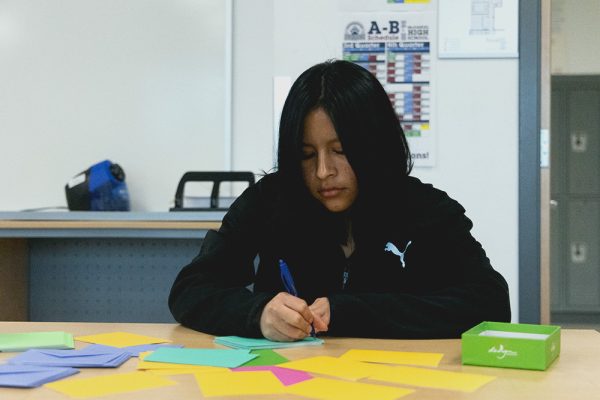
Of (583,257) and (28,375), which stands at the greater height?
(28,375)

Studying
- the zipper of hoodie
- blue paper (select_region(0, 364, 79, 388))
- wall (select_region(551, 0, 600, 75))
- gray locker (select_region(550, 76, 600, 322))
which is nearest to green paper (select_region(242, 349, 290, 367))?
blue paper (select_region(0, 364, 79, 388))

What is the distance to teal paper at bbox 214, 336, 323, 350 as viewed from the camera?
3.66 ft

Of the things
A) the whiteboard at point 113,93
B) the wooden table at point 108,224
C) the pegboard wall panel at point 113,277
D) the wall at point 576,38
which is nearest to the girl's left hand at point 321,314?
the wooden table at point 108,224

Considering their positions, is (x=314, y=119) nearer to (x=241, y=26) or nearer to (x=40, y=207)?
(x=241, y=26)

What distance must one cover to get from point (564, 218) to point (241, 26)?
3611 millimetres

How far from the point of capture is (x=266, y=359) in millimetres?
1018

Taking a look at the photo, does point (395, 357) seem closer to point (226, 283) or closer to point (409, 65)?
point (226, 283)

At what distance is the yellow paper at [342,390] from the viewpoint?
82cm

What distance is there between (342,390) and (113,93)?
2630mm

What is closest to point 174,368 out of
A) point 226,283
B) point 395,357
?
point 395,357

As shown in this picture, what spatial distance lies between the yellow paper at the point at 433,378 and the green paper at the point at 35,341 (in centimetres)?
50

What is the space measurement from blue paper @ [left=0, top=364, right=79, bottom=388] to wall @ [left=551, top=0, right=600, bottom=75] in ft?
15.1

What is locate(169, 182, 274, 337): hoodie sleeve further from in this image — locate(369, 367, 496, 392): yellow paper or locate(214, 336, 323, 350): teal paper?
locate(369, 367, 496, 392): yellow paper

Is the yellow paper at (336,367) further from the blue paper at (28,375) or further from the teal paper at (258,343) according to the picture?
the blue paper at (28,375)
